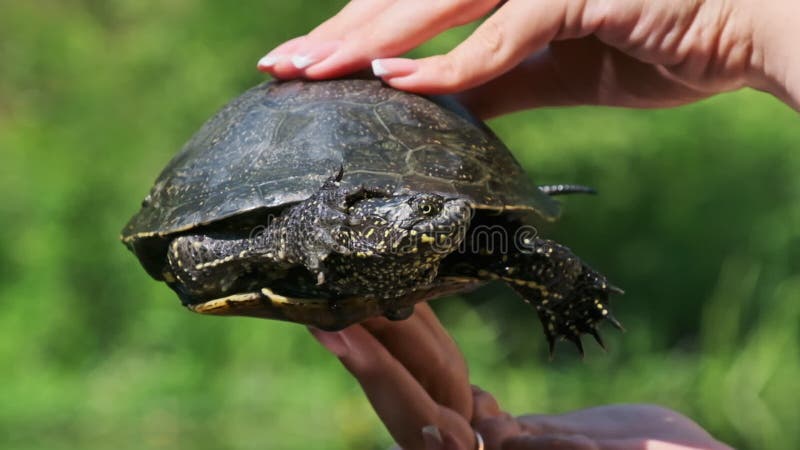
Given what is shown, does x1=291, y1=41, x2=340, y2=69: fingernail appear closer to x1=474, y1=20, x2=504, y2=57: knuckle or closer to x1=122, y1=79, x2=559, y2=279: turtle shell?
x1=122, y1=79, x2=559, y2=279: turtle shell

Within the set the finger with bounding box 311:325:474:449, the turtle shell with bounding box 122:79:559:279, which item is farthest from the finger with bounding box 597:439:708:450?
the turtle shell with bounding box 122:79:559:279

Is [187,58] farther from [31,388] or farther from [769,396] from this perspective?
[769,396]

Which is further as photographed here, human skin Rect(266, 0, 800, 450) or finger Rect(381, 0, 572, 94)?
finger Rect(381, 0, 572, 94)

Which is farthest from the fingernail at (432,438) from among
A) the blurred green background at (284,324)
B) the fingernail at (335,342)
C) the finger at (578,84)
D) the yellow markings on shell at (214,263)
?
the blurred green background at (284,324)

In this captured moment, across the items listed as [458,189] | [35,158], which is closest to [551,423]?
[458,189]

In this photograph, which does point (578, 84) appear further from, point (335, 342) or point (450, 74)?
→ point (335, 342)

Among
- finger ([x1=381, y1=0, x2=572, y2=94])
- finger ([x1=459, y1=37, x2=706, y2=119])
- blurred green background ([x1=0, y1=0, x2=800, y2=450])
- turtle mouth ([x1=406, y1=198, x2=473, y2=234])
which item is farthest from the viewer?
blurred green background ([x1=0, y1=0, x2=800, y2=450])

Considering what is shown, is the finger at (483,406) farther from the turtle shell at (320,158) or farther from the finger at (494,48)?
the finger at (494,48)
